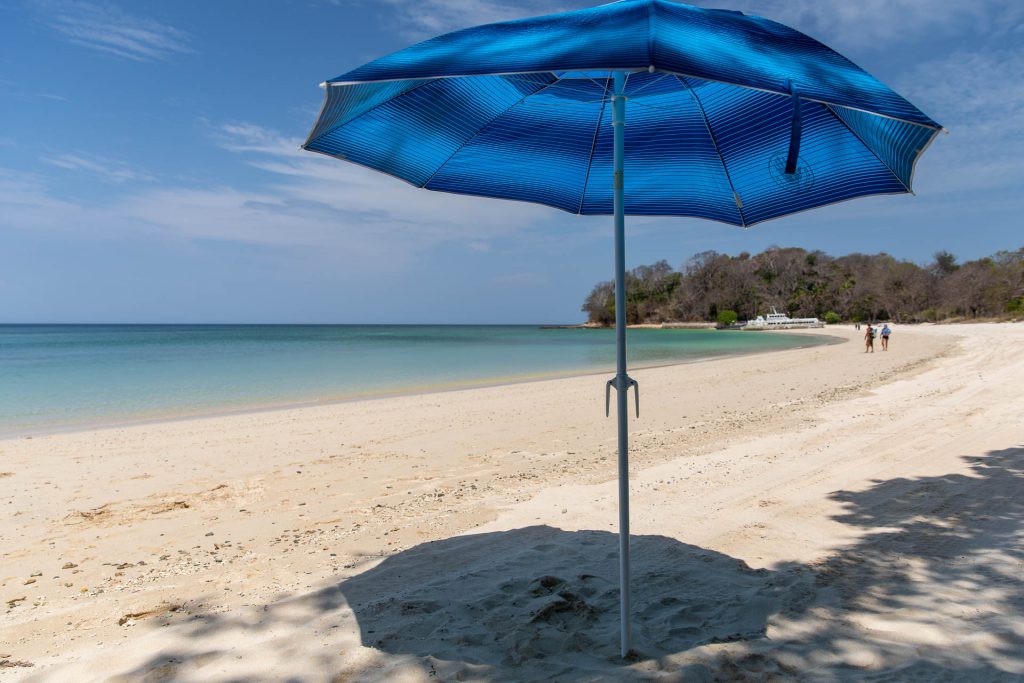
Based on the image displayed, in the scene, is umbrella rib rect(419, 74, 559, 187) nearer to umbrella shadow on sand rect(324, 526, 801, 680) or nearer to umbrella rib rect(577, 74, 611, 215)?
umbrella rib rect(577, 74, 611, 215)

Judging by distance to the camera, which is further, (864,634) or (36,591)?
(36,591)

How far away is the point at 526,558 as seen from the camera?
139 inches

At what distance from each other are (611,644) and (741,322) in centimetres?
9698

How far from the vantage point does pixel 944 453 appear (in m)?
5.88

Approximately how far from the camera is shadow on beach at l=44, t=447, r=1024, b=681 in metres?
2.33

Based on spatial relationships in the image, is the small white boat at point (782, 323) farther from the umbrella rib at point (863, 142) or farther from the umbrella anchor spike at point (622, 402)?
the umbrella anchor spike at point (622, 402)

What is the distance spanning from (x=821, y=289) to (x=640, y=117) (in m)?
93.8

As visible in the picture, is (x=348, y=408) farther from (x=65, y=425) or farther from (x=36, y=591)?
(x=36, y=591)

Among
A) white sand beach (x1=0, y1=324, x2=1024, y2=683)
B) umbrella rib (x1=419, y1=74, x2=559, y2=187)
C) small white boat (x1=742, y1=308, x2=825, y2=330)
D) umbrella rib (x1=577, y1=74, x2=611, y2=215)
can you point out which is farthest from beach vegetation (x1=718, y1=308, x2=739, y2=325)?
umbrella rib (x1=419, y1=74, x2=559, y2=187)

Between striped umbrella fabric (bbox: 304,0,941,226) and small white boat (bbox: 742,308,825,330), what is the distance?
258 ft

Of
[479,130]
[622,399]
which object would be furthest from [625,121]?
[622,399]

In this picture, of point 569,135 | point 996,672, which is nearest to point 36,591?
point 569,135

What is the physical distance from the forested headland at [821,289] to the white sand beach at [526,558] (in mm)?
47520

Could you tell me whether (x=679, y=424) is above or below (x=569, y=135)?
below
